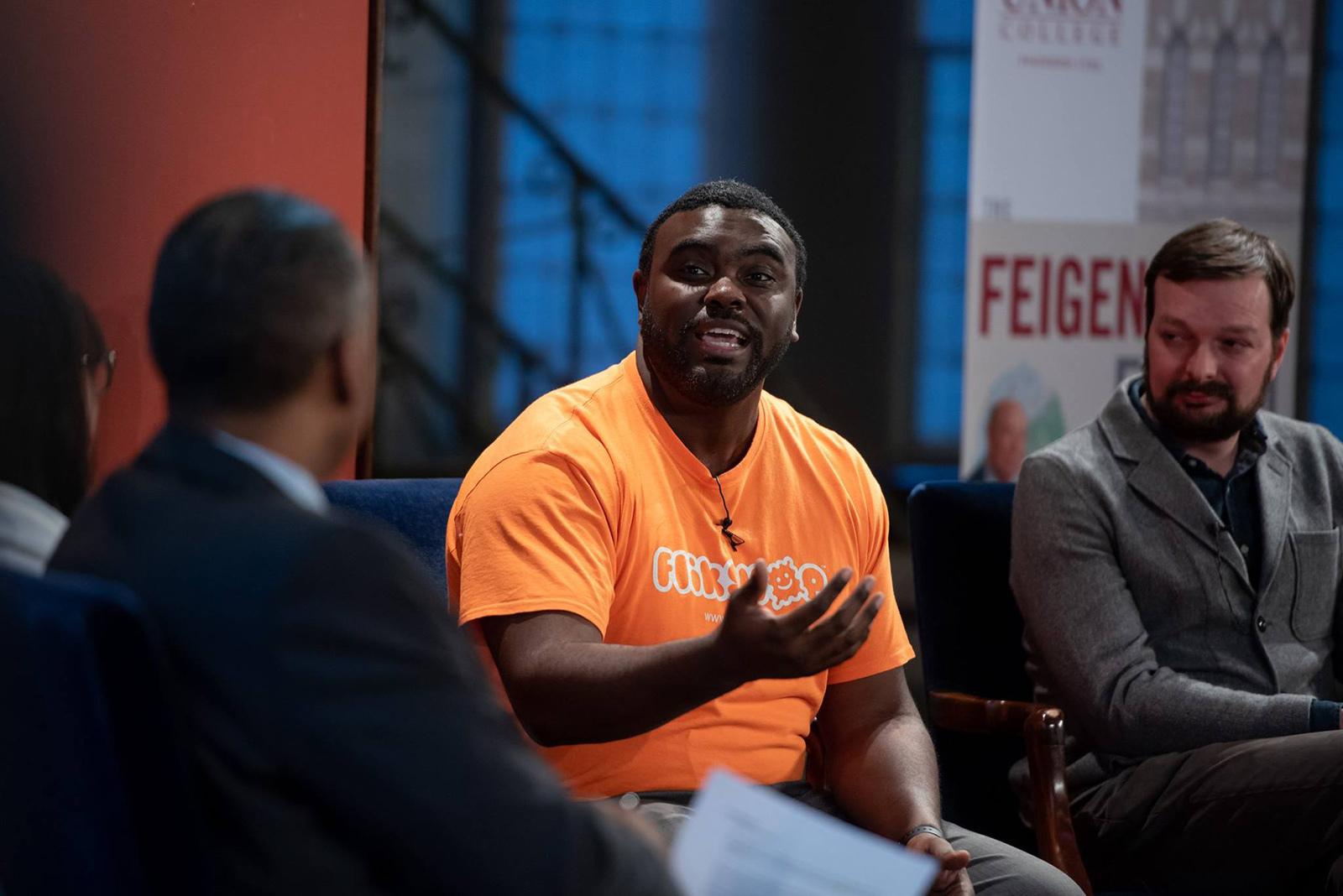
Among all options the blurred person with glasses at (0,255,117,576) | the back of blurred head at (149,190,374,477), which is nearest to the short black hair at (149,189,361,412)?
the back of blurred head at (149,190,374,477)

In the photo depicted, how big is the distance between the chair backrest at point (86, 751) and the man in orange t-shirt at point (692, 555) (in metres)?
0.75

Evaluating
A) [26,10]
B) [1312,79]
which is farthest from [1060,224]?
[26,10]

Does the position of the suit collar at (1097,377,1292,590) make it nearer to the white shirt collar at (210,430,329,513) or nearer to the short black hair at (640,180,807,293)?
the short black hair at (640,180,807,293)

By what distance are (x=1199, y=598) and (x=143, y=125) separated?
221 cm

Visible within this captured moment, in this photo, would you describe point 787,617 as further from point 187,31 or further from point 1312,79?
point 1312,79

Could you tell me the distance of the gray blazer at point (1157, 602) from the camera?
241cm

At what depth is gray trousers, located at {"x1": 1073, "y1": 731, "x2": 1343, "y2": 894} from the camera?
226 centimetres

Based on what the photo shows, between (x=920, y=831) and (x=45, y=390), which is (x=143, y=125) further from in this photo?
(x=920, y=831)

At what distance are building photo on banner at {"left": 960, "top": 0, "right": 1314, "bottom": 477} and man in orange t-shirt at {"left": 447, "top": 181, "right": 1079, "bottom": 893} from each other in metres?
2.04

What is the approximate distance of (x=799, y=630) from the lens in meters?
1.49

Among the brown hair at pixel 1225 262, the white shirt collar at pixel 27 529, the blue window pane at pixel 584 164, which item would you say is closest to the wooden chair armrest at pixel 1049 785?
the brown hair at pixel 1225 262

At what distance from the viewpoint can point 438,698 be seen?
102 cm

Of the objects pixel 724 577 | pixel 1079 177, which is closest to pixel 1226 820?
pixel 724 577

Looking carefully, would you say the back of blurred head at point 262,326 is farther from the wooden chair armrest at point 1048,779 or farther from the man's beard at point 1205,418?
the man's beard at point 1205,418
